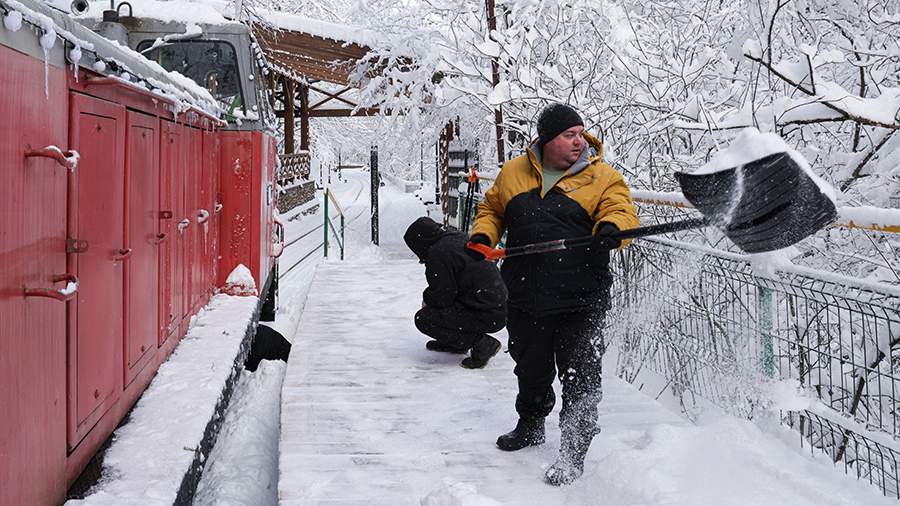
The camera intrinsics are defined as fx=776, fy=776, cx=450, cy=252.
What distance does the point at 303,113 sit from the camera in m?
23.6

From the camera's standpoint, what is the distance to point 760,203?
8.30ft

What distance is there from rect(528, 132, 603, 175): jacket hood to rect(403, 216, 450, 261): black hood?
177cm

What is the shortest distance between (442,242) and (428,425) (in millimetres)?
1294

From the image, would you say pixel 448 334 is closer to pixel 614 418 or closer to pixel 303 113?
pixel 614 418

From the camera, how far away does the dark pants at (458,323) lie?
4.90m

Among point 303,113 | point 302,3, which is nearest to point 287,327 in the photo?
point 303,113

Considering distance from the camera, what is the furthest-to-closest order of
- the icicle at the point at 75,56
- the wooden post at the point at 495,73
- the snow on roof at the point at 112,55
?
the wooden post at the point at 495,73 → the icicle at the point at 75,56 → the snow on roof at the point at 112,55

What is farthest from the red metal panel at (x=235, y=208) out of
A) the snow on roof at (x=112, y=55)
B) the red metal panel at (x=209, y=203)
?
the snow on roof at (x=112, y=55)

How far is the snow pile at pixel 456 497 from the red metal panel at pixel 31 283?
4.29ft

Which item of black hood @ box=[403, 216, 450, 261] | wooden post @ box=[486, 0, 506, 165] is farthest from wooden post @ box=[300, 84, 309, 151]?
black hood @ box=[403, 216, 450, 261]

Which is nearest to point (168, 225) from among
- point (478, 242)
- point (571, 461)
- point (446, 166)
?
point (478, 242)

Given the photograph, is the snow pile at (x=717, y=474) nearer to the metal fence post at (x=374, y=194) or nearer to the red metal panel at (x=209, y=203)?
the red metal panel at (x=209, y=203)

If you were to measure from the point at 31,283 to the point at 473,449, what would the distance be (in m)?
2.28

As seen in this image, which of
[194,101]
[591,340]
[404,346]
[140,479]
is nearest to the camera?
[140,479]
